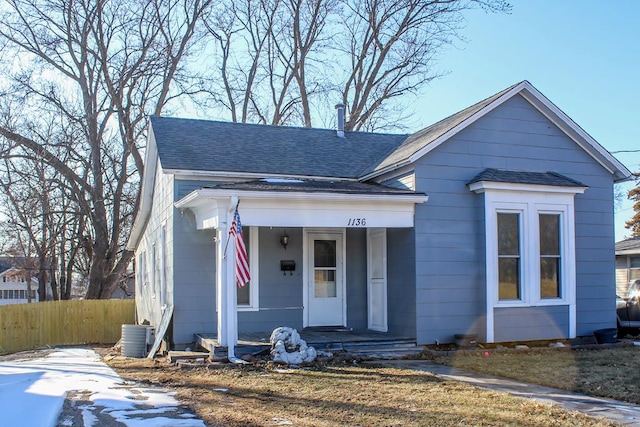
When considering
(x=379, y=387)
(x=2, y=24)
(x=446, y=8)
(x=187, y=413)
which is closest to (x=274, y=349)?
(x=379, y=387)

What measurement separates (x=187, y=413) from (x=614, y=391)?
16.7 ft

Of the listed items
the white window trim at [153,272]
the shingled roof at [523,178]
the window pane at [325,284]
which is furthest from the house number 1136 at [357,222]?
the white window trim at [153,272]

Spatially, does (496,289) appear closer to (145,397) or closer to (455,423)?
(455,423)

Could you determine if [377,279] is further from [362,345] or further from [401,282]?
[362,345]

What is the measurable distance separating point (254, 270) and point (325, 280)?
5.16 ft

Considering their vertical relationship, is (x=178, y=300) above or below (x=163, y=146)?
below

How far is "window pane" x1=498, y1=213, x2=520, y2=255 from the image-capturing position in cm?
1172

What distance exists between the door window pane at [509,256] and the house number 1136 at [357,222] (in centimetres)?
257

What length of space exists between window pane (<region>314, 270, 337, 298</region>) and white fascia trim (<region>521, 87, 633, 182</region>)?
5268 mm

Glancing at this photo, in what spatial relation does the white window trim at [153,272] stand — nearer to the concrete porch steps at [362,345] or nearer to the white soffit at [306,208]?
the white soffit at [306,208]

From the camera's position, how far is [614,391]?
770 centimetres

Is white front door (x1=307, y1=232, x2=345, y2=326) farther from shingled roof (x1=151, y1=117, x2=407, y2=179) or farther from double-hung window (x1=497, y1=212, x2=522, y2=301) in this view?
double-hung window (x1=497, y1=212, x2=522, y2=301)

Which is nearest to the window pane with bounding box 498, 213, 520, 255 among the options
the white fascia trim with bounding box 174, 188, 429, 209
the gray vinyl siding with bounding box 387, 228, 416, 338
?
the white fascia trim with bounding box 174, 188, 429, 209

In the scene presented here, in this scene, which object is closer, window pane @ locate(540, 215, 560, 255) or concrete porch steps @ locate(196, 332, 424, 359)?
concrete porch steps @ locate(196, 332, 424, 359)
